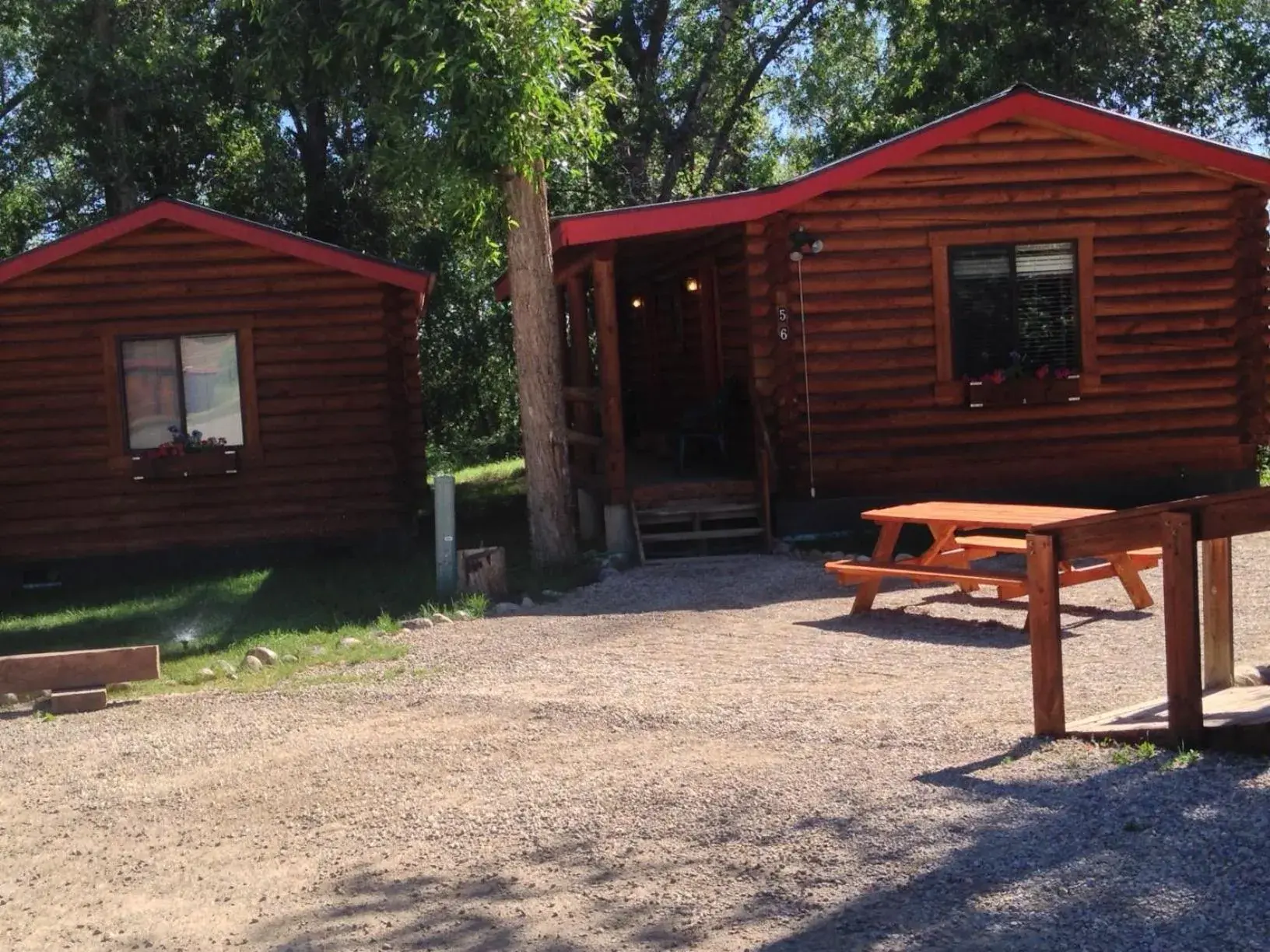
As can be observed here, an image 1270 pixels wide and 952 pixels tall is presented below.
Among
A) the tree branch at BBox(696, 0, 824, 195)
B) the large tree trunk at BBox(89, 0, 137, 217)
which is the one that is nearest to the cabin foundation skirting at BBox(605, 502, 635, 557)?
the large tree trunk at BBox(89, 0, 137, 217)

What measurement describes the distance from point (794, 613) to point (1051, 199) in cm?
575

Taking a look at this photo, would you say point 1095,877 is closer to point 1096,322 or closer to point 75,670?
point 75,670

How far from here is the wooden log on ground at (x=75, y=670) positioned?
8.70m

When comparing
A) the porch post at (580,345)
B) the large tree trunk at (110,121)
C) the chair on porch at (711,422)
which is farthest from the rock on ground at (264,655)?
the large tree trunk at (110,121)

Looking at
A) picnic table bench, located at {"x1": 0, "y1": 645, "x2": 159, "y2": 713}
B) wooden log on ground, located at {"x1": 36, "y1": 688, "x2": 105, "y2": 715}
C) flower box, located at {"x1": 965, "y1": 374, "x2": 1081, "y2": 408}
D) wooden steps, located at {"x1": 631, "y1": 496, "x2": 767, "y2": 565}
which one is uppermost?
flower box, located at {"x1": 965, "y1": 374, "x2": 1081, "y2": 408}

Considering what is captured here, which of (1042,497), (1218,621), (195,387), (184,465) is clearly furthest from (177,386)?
(1218,621)

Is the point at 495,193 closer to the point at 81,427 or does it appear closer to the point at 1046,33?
the point at 81,427

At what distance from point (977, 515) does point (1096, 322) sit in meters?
5.24

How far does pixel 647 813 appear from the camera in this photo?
5.65 metres

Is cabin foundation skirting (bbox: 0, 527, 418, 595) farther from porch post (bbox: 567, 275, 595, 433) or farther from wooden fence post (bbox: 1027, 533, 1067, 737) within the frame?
wooden fence post (bbox: 1027, 533, 1067, 737)

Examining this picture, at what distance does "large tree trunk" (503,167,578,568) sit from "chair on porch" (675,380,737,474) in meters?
2.55

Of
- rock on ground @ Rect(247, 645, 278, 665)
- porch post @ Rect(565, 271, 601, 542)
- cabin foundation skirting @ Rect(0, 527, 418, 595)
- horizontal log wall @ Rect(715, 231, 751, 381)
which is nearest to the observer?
rock on ground @ Rect(247, 645, 278, 665)

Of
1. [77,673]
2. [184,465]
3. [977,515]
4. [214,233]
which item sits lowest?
[77,673]

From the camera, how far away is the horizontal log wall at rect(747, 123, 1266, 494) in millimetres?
13914
